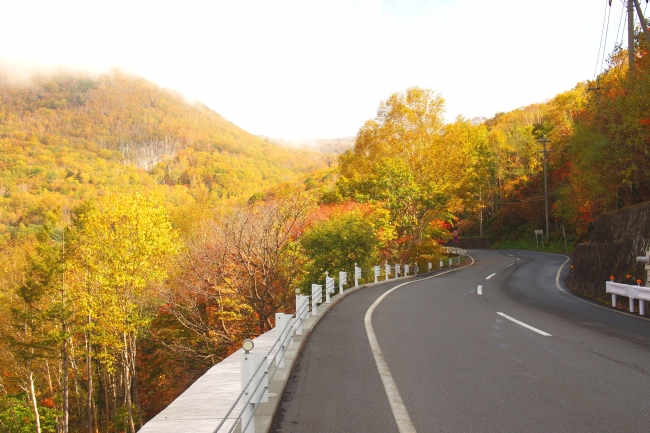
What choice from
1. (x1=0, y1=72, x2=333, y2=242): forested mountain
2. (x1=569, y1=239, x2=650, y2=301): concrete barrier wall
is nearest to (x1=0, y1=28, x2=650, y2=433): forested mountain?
(x1=569, y1=239, x2=650, y2=301): concrete barrier wall

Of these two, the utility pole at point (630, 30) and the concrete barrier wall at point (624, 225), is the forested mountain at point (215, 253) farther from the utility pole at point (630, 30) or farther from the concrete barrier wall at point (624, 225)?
the concrete barrier wall at point (624, 225)

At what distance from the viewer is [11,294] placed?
3472 cm

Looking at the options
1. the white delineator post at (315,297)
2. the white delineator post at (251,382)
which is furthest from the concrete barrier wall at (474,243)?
the white delineator post at (251,382)

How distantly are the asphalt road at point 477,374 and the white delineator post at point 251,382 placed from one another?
14.2 inches

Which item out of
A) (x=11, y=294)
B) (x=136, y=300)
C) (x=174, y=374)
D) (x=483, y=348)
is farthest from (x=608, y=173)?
(x=11, y=294)

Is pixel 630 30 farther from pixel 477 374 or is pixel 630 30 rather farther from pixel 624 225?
pixel 477 374

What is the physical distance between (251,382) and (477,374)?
126 inches

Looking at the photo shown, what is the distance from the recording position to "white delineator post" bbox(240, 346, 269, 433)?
4.09 meters

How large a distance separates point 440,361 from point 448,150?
110ft

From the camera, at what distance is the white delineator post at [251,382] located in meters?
4.09

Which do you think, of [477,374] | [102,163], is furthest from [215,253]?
[102,163]

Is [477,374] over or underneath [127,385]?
over

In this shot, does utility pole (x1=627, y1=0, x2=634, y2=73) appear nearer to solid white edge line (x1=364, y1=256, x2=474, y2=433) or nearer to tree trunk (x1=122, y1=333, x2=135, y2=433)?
solid white edge line (x1=364, y1=256, x2=474, y2=433)

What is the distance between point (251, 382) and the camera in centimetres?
438
